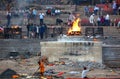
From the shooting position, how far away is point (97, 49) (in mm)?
26203

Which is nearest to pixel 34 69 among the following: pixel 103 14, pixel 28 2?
pixel 103 14

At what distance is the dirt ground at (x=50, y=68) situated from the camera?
22969mm

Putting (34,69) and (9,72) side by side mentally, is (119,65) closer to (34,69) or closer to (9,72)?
(34,69)

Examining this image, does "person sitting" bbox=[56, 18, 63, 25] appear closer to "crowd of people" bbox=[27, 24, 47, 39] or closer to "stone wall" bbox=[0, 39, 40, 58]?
"crowd of people" bbox=[27, 24, 47, 39]

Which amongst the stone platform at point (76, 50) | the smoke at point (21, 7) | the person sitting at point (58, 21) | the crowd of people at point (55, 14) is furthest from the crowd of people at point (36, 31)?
the stone platform at point (76, 50)

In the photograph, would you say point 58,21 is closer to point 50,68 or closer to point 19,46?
point 19,46

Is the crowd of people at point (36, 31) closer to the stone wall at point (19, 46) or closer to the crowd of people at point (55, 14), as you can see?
the crowd of people at point (55, 14)

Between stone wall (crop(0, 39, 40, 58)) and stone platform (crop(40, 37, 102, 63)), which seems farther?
stone wall (crop(0, 39, 40, 58))

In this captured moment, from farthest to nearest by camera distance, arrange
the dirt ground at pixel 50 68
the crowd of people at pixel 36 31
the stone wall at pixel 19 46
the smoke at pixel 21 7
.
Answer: the smoke at pixel 21 7, the crowd of people at pixel 36 31, the stone wall at pixel 19 46, the dirt ground at pixel 50 68

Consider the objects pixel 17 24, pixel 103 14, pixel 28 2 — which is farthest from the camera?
pixel 28 2

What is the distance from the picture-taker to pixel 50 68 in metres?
25.0

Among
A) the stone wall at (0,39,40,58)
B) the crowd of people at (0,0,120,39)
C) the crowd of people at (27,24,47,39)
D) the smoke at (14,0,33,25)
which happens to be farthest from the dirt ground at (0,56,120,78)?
the smoke at (14,0,33,25)

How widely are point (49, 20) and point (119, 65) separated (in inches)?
538

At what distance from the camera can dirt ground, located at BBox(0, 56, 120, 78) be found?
23.0 m
